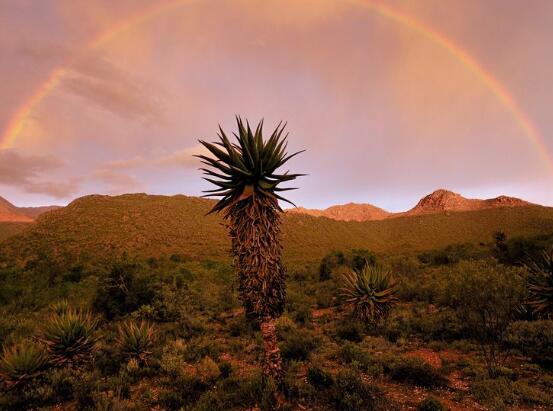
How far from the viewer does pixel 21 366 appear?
9453mm

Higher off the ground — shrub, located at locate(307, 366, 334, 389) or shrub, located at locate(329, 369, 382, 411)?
shrub, located at locate(329, 369, 382, 411)

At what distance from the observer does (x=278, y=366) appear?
335 inches

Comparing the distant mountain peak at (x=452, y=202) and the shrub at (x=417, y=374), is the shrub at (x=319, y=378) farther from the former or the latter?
the distant mountain peak at (x=452, y=202)

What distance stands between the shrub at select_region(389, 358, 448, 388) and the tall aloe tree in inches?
151

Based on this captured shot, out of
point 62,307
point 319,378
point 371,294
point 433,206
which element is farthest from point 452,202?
point 62,307

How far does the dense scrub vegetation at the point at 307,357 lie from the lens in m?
8.23

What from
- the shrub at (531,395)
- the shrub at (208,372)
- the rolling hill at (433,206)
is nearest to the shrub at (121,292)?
the shrub at (208,372)

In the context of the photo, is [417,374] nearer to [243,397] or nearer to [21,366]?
[243,397]

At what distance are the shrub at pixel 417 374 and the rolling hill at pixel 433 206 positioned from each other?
8737cm

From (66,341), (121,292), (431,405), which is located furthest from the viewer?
(121,292)

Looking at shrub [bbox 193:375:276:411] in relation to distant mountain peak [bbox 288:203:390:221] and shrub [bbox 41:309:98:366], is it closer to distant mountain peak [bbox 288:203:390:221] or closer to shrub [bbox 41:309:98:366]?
shrub [bbox 41:309:98:366]

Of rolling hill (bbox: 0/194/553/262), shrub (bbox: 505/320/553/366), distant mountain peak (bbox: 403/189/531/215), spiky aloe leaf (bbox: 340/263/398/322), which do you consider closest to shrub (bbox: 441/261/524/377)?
shrub (bbox: 505/320/553/366)

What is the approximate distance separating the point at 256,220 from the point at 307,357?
6233 mm

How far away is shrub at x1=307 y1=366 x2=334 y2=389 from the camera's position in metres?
9.05
